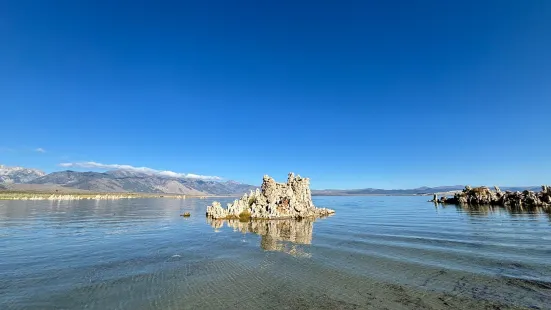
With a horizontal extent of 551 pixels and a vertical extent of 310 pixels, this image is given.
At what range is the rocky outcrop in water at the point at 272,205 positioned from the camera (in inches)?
2544

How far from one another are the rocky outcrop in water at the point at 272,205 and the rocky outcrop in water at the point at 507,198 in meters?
69.1

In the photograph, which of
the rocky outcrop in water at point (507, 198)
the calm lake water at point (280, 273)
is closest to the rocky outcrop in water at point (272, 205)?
the calm lake water at point (280, 273)

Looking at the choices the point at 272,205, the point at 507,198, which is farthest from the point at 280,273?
the point at 507,198

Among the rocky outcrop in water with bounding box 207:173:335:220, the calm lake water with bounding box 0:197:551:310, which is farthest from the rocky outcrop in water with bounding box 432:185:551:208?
the calm lake water with bounding box 0:197:551:310

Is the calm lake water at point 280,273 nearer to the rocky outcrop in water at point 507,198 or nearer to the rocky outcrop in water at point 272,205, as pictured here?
the rocky outcrop in water at point 272,205

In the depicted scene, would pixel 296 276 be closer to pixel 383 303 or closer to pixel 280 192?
pixel 383 303

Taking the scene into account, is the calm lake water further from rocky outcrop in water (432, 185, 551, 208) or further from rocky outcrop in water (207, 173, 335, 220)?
rocky outcrop in water (432, 185, 551, 208)

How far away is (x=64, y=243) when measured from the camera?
1303 inches

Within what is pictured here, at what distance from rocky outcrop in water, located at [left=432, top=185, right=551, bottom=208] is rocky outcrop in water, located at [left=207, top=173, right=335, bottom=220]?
69.1 metres

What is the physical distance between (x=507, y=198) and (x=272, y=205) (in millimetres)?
89975

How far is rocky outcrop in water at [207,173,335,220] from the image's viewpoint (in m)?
64.6

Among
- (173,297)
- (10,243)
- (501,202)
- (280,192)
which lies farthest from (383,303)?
(501,202)

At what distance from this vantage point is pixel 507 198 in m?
97.2

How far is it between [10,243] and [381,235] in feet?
155
